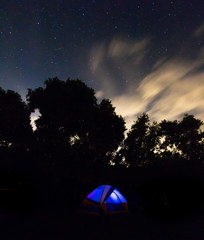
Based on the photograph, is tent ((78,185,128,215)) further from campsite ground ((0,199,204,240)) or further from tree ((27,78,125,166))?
tree ((27,78,125,166))

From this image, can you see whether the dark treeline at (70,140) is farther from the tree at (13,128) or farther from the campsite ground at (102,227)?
the campsite ground at (102,227)

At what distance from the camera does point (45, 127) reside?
17625 mm

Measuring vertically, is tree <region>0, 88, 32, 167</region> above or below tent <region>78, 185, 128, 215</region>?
above

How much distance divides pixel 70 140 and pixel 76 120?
2.73m

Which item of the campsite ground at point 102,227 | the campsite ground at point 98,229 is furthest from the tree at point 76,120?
the campsite ground at point 98,229

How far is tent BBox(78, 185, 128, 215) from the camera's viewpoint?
8313 mm

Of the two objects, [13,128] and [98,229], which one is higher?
[13,128]

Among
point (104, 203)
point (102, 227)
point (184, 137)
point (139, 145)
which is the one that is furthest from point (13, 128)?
point (184, 137)

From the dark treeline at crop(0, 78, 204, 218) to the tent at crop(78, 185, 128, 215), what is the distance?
5.53 metres

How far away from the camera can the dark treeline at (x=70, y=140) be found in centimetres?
1490

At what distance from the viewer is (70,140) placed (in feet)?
60.3

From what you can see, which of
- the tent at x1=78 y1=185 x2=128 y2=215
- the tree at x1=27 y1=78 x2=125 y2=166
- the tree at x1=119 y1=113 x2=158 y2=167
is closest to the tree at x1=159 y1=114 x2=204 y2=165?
the tree at x1=119 y1=113 x2=158 y2=167

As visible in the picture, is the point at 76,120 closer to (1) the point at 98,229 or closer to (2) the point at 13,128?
(2) the point at 13,128

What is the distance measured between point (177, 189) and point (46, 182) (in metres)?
12.2
